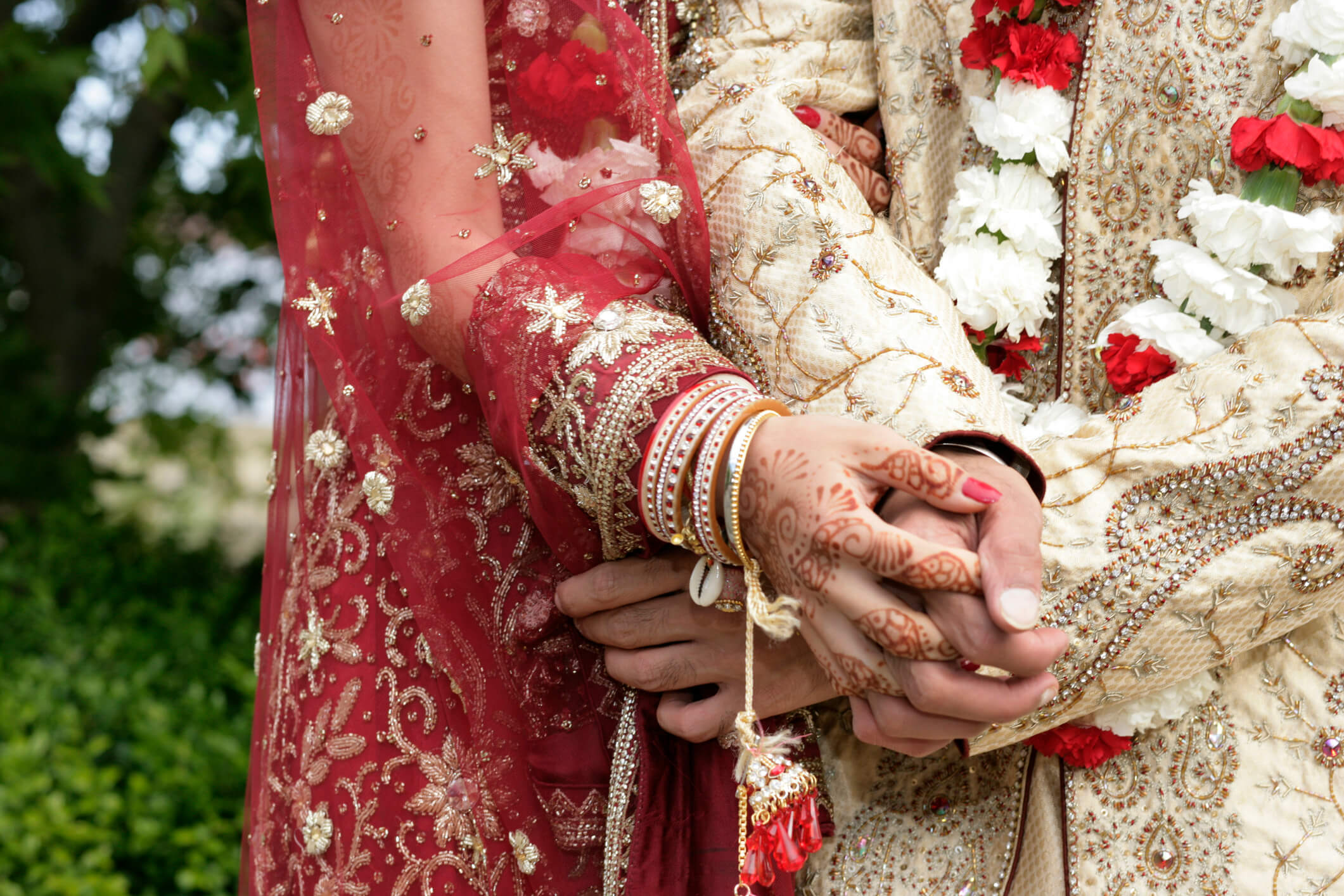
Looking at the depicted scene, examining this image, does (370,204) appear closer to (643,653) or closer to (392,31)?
(392,31)

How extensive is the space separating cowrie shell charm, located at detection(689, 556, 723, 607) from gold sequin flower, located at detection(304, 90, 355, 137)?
46 cm

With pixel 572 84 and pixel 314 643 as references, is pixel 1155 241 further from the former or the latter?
pixel 314 643

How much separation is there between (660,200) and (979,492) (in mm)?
346

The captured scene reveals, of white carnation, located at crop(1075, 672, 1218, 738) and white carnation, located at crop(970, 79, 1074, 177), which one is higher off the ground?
white carnation, located at crop(970, 79, 1074, 177)

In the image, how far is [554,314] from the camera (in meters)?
0.79

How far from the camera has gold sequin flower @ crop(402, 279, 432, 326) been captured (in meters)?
0.85

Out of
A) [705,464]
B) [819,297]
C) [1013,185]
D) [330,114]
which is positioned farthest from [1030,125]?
[330,114]

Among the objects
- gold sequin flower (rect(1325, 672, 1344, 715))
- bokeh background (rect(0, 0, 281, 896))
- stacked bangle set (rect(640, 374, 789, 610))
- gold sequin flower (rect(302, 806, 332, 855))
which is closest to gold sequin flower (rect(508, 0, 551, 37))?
stacked bangle set (rect(640, 374, 789, 610))

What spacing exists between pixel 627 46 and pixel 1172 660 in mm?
660

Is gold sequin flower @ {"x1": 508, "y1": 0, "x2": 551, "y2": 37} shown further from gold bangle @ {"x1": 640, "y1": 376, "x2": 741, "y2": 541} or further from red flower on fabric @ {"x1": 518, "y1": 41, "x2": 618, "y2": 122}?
gold bangle @ {"x1": 640, "y1": 376, "x2": 741, "y2": 541}

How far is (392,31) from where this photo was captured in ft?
2.76

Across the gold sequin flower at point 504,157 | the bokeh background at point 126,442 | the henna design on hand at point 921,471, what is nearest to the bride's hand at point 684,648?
the henna design on hand at point 921,471

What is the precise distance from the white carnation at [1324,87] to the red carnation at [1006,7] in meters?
0.23

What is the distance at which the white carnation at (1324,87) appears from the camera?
87 cm
